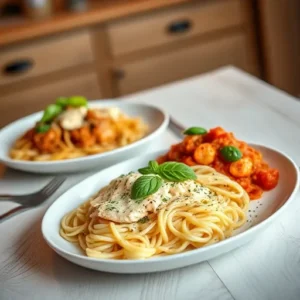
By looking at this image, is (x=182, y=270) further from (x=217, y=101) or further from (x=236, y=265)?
(x=217, y=101)

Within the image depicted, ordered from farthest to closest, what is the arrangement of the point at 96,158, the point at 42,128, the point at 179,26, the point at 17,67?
the point at 179,26 → the point at 17,67 → the point at 42,128 → the point at 96,158

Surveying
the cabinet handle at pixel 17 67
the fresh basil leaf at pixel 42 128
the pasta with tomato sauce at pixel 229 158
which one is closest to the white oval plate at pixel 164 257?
the pasta with tomato sauce at pixel 229 158

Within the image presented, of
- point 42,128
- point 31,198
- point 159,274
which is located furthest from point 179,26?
point 159,274

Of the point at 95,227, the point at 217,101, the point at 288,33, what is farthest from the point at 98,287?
the point at 288,33

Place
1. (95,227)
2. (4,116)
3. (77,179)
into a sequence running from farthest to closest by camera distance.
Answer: (4,116), (77,179), (95,227)

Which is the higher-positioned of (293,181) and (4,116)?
(293,181)

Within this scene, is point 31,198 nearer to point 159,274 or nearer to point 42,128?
point 42,128
